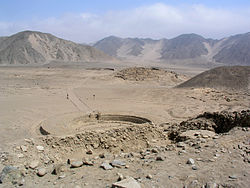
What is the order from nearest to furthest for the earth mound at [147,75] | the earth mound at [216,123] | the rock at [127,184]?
the rock at [127,184]
the earth mound at [216,123]
the earth mound at [147,75]

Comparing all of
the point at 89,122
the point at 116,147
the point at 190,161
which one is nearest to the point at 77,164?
the point at 190,161

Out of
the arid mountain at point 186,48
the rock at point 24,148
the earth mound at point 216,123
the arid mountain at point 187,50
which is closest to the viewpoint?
the rock at point 24,148

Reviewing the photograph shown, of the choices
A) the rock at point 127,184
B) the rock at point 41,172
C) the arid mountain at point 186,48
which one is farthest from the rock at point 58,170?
the arid mountain at point 186,48

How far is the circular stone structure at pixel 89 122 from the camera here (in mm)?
10837

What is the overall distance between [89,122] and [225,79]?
15.6m

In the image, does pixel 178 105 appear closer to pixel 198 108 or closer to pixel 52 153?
pixel 198 108

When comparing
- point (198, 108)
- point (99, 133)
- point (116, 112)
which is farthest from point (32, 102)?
point (198, 108)

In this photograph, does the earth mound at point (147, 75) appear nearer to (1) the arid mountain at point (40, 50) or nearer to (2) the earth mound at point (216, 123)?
(2) the earth mound at point (216, 123)

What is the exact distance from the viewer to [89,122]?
12.4 metres

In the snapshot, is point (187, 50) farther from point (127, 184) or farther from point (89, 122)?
point (127, 184)

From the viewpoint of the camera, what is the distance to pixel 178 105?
16750mm

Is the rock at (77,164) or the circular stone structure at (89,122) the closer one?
the rock at (77,164)

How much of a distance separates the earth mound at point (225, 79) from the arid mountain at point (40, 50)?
1807 inches

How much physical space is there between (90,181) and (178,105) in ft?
43.2
